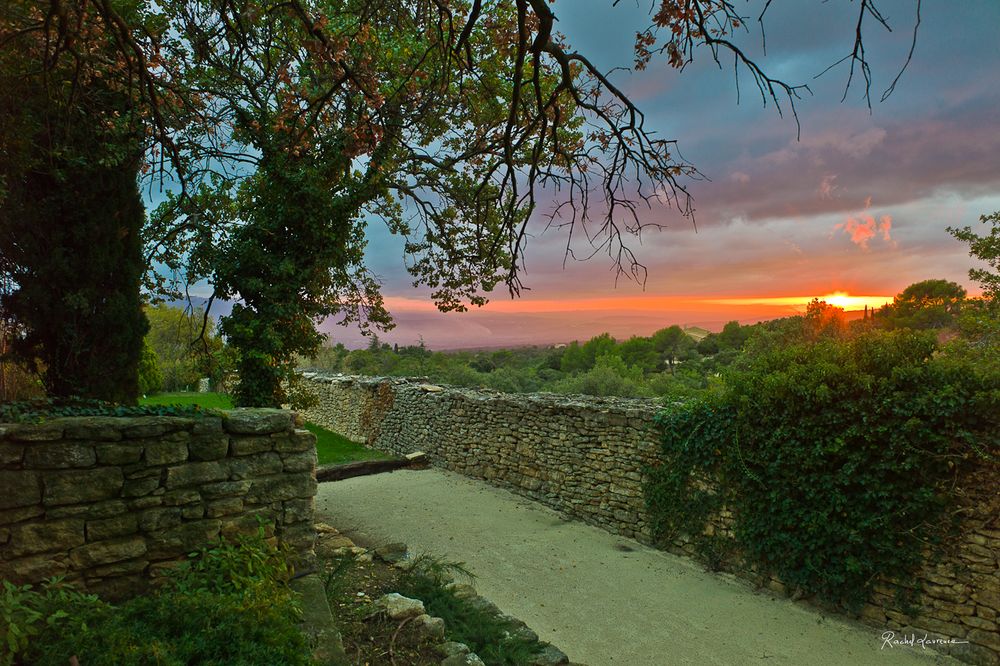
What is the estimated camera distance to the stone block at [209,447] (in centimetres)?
327

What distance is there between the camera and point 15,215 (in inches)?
223

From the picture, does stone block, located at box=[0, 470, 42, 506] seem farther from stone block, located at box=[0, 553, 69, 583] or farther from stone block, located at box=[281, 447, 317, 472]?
stone block, located at box=[281, 447, 317, 472]

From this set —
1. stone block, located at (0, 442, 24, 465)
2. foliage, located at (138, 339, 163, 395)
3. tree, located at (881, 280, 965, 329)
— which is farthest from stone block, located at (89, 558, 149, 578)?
tree, located at (881, 280, 965, 329)

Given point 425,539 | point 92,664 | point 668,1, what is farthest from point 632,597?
point 668,1

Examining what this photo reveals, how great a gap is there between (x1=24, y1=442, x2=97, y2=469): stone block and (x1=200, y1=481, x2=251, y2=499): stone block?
62 cm

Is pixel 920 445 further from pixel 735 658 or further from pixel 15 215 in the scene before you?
Answer: pixel 15 215

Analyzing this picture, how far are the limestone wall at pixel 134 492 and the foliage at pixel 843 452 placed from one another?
465cm

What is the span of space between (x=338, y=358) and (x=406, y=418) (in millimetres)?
14819

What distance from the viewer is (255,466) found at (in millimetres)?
3498

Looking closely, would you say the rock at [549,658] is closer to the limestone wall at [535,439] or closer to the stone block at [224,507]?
the stone block at [224,507]

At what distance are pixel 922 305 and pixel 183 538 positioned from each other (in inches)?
856

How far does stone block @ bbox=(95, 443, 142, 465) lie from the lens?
2949mm

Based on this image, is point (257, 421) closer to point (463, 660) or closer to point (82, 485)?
point (82, 485)

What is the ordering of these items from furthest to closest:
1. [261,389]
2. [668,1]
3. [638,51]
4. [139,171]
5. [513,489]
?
[513,489] < [261,389] < [139,171] < [638,51] < [668,1]
